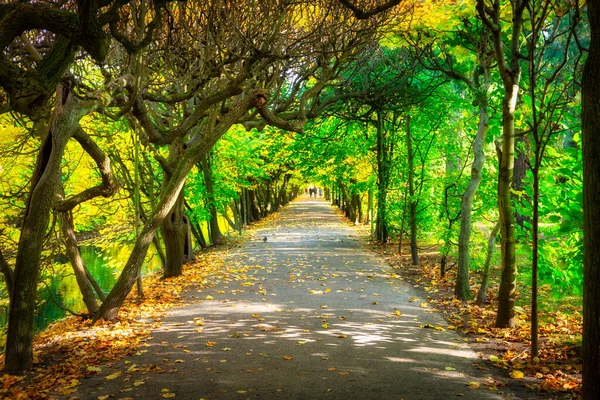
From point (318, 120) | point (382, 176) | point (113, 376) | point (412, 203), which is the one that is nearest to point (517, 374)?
point (113, 376)

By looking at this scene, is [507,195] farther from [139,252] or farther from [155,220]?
[139,252]

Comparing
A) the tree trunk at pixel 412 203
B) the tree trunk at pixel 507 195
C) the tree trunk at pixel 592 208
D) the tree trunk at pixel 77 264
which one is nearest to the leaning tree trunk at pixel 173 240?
the tree trunk at pixel 77 264

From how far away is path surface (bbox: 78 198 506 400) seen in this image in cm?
549

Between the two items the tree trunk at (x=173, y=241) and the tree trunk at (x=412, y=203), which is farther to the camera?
the tree trunk at (x=412, y=203)

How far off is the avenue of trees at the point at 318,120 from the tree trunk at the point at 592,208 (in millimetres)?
16

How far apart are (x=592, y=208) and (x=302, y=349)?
4.20 meters

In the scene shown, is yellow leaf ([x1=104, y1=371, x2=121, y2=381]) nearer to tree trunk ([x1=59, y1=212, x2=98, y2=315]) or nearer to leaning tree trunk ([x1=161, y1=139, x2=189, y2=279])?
tree trunk ([x1=59, y1=212, x2=98, y2=315])

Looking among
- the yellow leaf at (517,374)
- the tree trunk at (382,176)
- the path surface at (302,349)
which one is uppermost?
the tree trunk at (382,176)

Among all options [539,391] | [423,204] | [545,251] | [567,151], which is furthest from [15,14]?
[423,204]

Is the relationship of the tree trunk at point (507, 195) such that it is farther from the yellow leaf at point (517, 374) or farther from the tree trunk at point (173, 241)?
the tree trunk at point (173, 241)

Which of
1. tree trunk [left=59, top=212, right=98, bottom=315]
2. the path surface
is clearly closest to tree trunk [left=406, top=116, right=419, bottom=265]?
the path surface

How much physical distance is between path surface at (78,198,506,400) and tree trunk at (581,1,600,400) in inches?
46.5

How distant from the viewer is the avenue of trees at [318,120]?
5.48 metres

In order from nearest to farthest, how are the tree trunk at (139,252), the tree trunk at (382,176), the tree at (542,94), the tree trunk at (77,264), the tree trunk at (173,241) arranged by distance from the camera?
the tree at (542,94) → the tree trunk at (139,252) → the tree trunk at (77,264) → the tree trunk at (173,241) → the tree trunk at (382,176)
